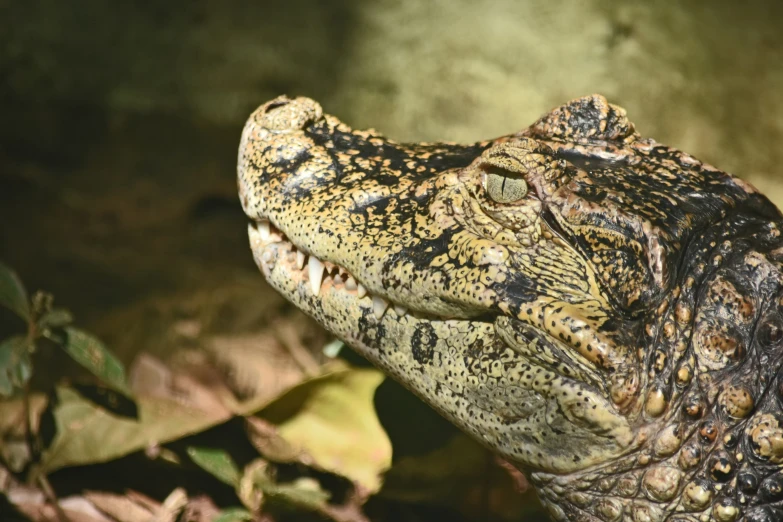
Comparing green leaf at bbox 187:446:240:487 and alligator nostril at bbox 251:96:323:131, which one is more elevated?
alligator nostril at bbox 251:96:323:131

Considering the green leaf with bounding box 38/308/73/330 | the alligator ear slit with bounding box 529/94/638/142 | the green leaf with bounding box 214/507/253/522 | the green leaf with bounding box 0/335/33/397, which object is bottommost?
the green leaf with bounding box 214/507/253/522

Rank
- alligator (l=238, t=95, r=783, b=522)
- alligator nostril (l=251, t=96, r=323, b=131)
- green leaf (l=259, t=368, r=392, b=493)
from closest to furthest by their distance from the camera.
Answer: alligator (l=238, t=95, r=783, b=522), alligator nostril (l=251, t=96, r=323, b=131), green leaf (l=259, t=368, r=392, b=493)

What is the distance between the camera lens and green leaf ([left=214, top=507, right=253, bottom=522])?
2.23 m

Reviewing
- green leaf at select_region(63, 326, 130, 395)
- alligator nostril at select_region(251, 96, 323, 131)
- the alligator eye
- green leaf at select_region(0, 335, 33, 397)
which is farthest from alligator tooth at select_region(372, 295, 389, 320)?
green leaf at select_region(0, 335, 33, 397)

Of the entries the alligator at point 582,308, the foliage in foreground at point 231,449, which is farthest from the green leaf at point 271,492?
the alligator at point 582,308

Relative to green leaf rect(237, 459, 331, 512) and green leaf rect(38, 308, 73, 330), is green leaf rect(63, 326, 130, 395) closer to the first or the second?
green leaf rect(38, 308, 73, 330)

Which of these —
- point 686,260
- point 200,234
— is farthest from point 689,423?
point 200,234

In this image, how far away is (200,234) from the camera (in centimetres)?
315

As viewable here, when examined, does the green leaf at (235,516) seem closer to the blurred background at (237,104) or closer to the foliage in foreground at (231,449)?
the foliage in foreground at (231,449)

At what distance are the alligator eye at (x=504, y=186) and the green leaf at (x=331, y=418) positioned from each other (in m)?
0.91

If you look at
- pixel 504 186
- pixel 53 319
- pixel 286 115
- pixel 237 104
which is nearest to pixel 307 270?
pixel 286 115

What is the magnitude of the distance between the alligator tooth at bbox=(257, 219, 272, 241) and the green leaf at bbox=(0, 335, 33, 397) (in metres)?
0.78

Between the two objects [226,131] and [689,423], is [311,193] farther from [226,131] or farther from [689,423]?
[226,131]

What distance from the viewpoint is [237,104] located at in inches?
123
